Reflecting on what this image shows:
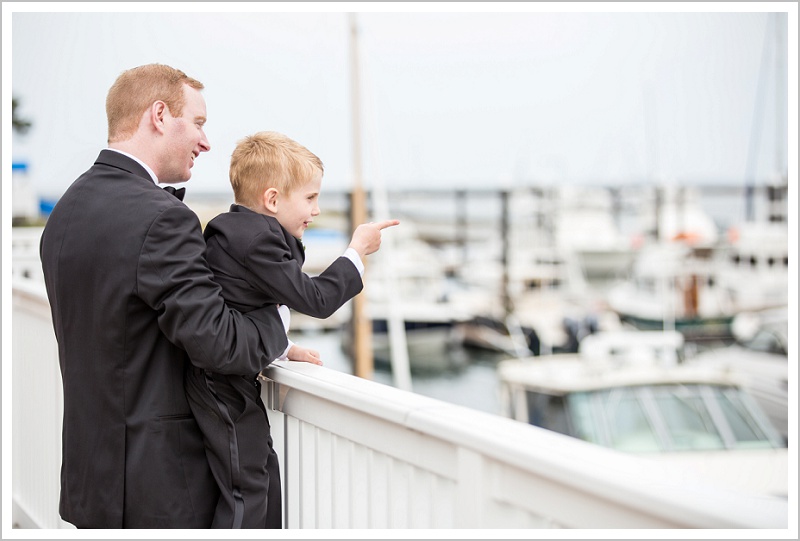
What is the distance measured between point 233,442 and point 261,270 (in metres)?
0.37

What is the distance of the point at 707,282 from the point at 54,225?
2542 centimetres

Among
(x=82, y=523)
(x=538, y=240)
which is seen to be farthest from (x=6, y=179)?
(x=538, y=240)

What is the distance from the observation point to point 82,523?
181 cm

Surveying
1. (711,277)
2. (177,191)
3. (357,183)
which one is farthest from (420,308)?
(177,191)

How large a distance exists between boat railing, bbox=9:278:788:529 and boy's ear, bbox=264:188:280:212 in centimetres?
40

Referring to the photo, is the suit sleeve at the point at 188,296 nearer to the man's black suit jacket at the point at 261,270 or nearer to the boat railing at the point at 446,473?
the man's black suit jacket at the point at 261,270

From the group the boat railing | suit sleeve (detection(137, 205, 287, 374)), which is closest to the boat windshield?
the boat railing

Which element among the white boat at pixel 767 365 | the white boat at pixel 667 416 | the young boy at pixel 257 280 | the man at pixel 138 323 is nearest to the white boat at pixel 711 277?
the white boat at pixel 767 365

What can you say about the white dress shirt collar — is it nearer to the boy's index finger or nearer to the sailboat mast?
the boy's index finger

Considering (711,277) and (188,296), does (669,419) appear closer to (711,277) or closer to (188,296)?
(188,296)

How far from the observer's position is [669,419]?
10062mm

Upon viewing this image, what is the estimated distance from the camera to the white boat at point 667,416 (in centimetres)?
924

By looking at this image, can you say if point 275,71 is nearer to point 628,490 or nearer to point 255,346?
point 255,346

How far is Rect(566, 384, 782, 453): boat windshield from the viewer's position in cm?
967
